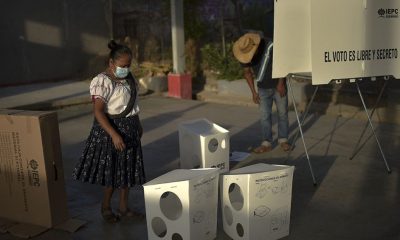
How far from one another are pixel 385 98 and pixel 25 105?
21.5 ft

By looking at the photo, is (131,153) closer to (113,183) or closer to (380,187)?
(113,183)

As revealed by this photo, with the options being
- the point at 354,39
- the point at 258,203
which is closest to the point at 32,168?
the point at 258,203

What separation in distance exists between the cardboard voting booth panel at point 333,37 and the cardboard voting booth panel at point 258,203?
1.36m

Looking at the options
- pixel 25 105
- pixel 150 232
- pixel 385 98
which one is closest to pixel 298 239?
pixel 150 232

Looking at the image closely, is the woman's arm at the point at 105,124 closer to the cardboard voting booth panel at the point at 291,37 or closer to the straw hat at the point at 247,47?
the cardboard voting booth panel at the point at 291,37

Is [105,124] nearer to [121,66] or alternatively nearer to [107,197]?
[121,66]

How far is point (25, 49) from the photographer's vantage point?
490 inches

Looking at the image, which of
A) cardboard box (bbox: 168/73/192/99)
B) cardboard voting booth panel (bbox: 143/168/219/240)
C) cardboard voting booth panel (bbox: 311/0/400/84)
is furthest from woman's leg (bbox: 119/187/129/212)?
cardboard box (bbox: 168/73/192/99)

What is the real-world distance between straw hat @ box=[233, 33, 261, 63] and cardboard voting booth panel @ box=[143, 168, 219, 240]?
8.16 ft

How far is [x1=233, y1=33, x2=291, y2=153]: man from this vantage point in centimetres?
598

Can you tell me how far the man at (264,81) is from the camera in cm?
598

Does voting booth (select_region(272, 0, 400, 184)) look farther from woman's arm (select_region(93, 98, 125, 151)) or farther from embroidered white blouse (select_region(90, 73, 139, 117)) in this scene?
woman's arm (select_region(93, 98, 125, 151))

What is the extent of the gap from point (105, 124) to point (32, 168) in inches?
29.5

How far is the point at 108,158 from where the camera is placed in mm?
4102
